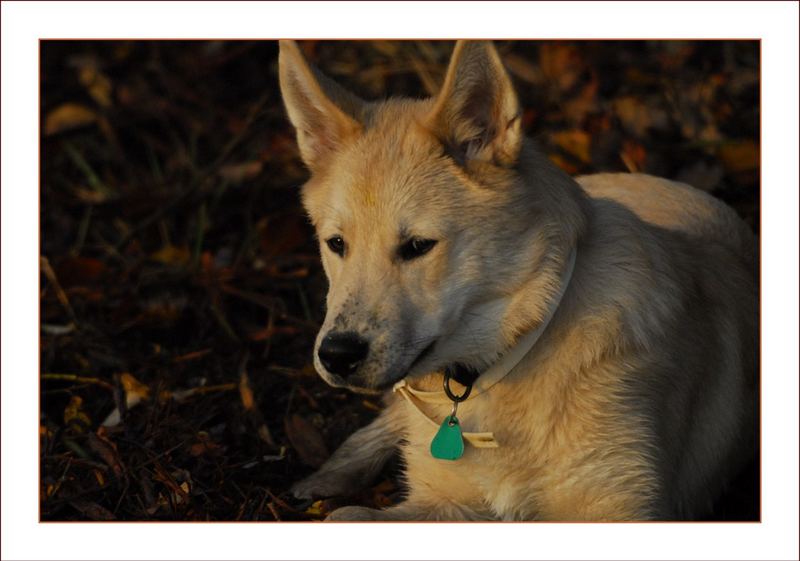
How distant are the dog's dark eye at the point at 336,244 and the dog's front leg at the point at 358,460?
1.22m

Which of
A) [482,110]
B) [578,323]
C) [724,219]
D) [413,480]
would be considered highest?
[482,110]

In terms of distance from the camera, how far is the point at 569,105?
22.6 feet

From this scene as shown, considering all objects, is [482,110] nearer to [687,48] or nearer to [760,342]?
[760,342]

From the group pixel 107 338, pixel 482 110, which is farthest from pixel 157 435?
pixel 482 110

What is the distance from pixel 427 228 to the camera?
142 inches

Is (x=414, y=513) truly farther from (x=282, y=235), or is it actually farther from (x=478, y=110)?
(x=282, y=235)

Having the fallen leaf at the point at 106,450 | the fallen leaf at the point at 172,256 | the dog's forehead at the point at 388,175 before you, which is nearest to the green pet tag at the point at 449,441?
the dog's forehead at the point at 388,175

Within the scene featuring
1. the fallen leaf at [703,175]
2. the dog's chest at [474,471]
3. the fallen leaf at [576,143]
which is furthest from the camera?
the fallen leaf at [576,143]

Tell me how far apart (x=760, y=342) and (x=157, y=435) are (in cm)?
261

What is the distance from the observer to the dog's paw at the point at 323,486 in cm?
458

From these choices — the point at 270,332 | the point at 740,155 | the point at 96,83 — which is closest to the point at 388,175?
the point at 270,332

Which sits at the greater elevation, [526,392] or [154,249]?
[154,249]

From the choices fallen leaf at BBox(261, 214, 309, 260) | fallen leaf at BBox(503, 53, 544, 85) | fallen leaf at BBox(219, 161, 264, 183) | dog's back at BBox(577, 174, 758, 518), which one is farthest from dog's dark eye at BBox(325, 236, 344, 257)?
fallen leaf at BBox(503, 53, 544, 85)

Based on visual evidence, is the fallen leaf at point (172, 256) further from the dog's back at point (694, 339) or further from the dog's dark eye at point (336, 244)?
the dog's dark eye at point (336, 244)
